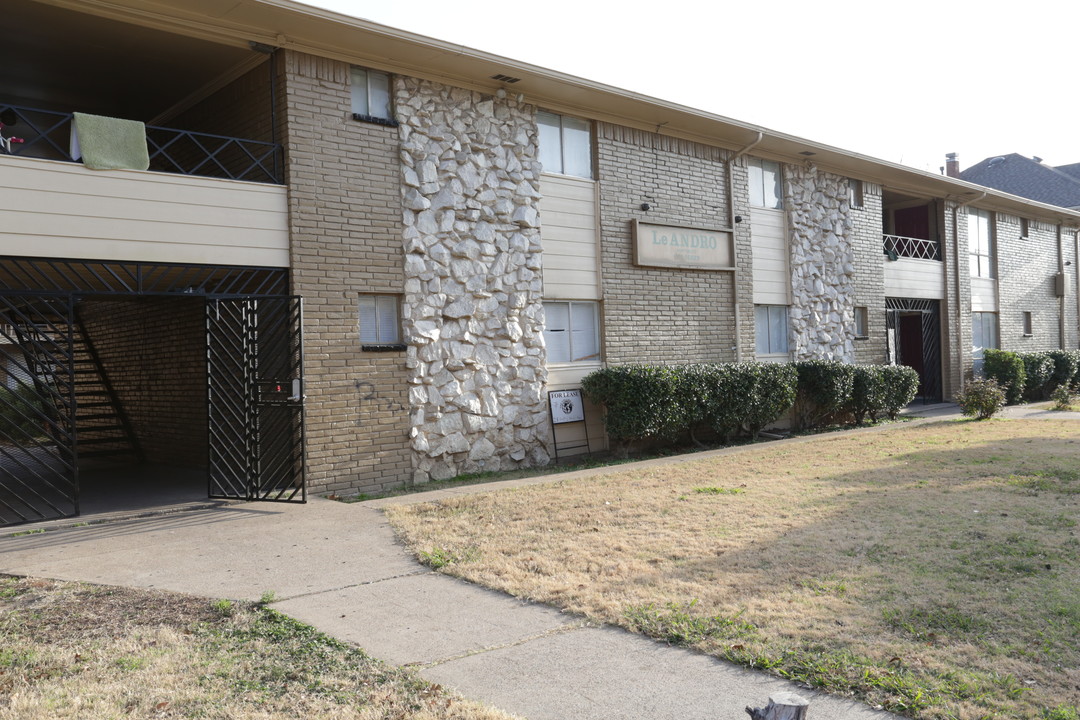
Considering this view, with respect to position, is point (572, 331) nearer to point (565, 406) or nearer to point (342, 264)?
point (565, 406)

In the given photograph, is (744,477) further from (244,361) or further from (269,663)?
(269,663)

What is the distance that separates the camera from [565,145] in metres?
13.1

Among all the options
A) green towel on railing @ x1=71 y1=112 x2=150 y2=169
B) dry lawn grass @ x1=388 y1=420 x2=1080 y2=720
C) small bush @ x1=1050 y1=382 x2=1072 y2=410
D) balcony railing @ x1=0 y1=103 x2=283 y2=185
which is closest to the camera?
dry lawn grass @ x1=388 y1=420 x2=1080 y2=720

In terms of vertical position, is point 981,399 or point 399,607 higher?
point 981,399

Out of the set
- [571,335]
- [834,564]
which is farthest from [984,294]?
[834,564]

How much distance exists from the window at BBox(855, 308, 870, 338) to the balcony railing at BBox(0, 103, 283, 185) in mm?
12839

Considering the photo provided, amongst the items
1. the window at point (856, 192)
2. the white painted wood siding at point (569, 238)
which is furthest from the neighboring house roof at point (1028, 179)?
the white painted wood siding at point (569, 238)

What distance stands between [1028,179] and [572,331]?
A: 31635 mm

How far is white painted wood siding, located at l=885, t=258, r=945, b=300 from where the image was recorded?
19234 millimetres

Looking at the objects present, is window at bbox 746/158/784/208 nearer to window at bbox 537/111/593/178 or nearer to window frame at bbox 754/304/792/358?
window frame at bbox 754/304/792/358

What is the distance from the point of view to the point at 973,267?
22.2 metres

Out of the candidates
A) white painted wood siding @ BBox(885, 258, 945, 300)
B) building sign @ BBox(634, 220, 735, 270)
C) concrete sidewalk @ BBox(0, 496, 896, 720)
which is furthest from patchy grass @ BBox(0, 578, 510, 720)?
white painted wood siding @ BBox(885, 258, 945, 300)

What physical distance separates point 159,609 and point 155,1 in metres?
6.51

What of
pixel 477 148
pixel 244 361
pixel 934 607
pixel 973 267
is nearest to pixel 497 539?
pixel 934 607
